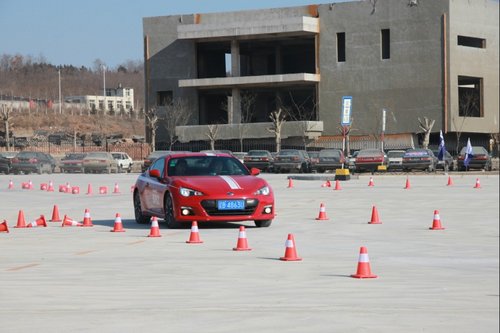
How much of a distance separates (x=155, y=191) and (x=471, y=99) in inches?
2491

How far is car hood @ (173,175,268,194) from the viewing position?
19033mm

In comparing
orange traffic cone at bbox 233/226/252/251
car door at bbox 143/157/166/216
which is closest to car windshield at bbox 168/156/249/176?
car door at bbox 143/157/166/216

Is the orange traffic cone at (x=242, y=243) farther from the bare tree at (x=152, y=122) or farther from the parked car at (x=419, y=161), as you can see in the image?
the bare tree at (x=152, y=122)

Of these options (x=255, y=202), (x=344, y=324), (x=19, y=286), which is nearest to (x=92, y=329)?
(x=344, y=324)

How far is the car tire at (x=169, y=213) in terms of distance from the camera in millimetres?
19484

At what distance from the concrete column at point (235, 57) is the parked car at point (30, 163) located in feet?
77.9

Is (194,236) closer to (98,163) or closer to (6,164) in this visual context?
(98,163)

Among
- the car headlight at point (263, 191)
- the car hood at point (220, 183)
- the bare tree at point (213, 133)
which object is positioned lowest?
A: the car headlight at point (263, 191)

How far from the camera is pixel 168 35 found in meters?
89.4

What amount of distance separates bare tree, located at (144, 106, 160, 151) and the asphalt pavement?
209 feet

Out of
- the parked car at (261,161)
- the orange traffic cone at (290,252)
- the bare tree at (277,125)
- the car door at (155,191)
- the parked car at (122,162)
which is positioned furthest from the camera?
the bare tree at (277,125)

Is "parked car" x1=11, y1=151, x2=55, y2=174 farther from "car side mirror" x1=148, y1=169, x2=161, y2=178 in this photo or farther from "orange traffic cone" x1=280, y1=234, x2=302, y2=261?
"orange traffic cone" x1=280, y1=234, x2=302, y2=261

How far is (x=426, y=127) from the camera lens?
3014 inches

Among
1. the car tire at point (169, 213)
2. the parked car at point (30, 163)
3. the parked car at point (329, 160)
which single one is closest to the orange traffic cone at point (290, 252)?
the car tire at point (169, 213)
